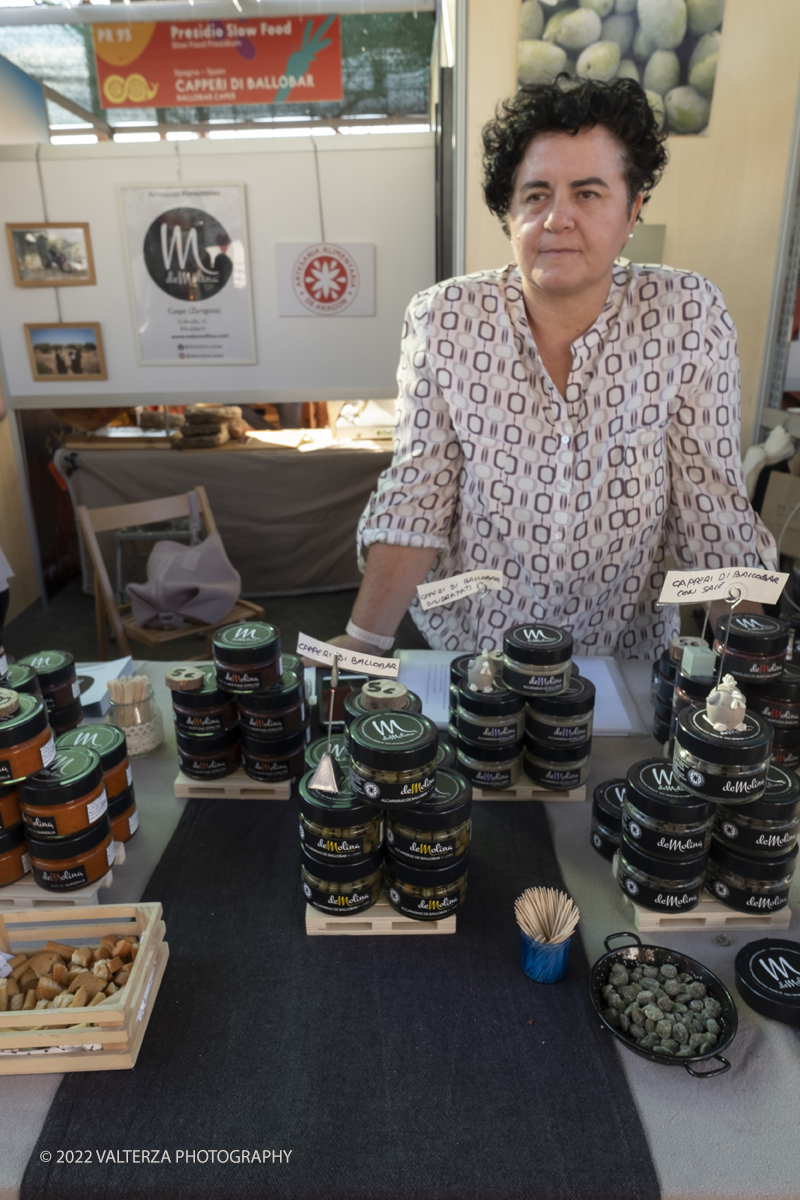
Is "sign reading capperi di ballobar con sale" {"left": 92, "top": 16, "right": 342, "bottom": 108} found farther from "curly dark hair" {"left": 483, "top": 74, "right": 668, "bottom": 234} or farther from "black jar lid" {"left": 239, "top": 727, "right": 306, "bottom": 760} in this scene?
"black jar lid" {"left": 239, "top": 727, "right": 306, "bottom": 760}

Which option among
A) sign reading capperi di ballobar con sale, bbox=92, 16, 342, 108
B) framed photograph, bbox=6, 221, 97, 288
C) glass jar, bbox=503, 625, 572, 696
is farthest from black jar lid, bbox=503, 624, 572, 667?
framed photograph, bbox=6, 221, 97, 288

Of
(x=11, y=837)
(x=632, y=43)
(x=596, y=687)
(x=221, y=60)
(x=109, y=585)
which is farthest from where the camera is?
(x=221, y=60)

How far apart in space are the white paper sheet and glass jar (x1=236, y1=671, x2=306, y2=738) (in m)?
0.21

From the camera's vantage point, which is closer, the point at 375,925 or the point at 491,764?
the point at 375,925

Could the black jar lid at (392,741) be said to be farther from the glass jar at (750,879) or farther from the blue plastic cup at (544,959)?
the glass jar at (750,879)

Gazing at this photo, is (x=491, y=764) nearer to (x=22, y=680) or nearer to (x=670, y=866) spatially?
(x=670, y=866)

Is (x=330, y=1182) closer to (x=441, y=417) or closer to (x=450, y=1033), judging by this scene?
(x=450, y=1033)

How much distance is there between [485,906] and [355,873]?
0.22m

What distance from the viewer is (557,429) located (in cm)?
167

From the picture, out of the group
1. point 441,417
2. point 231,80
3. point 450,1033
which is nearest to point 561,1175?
point 450,1033

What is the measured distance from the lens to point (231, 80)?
3814mm

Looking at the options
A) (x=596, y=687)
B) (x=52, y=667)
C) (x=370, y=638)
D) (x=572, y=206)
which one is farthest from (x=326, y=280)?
(x=52, y=667)

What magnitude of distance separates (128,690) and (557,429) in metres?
1.02

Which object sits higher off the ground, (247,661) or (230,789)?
(247,661)
